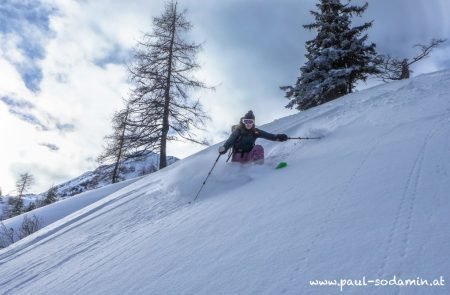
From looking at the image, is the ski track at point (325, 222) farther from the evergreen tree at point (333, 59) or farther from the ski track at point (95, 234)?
the evergreen tree at point (333, 59)

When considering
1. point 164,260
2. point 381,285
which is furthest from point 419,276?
point 164,260

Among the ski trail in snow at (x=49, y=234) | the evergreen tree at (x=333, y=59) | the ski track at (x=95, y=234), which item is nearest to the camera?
the ski track at (x=95, y=234)

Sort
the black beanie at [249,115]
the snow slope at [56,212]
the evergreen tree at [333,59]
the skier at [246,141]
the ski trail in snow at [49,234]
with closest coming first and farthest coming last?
the ski trail in snow at [49,234], the skier at [246,141], the black beanie at [249,115], the snow slope at [56,212], the evergreen tree at [333,59]

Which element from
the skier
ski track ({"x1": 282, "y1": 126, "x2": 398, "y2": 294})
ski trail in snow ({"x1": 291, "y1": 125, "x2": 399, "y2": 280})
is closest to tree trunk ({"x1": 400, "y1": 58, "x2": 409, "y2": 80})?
the skier

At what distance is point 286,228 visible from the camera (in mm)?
3316

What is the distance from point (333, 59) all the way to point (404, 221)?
14.6 m

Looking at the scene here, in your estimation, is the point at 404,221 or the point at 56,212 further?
the point at 56,212

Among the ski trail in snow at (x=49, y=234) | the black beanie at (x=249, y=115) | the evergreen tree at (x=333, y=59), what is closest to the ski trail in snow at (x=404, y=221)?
the black beanie at (x=249, y=115)

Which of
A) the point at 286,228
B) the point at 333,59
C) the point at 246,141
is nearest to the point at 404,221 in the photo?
the point at 286,228

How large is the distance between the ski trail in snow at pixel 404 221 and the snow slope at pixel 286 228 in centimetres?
1

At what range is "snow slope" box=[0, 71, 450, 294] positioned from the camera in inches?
96.1

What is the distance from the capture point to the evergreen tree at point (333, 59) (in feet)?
52.7

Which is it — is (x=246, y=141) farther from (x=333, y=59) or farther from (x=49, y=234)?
(x=333, y=59)

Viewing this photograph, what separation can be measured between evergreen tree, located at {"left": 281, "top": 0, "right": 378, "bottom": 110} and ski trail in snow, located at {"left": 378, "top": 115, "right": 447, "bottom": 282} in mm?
12607
